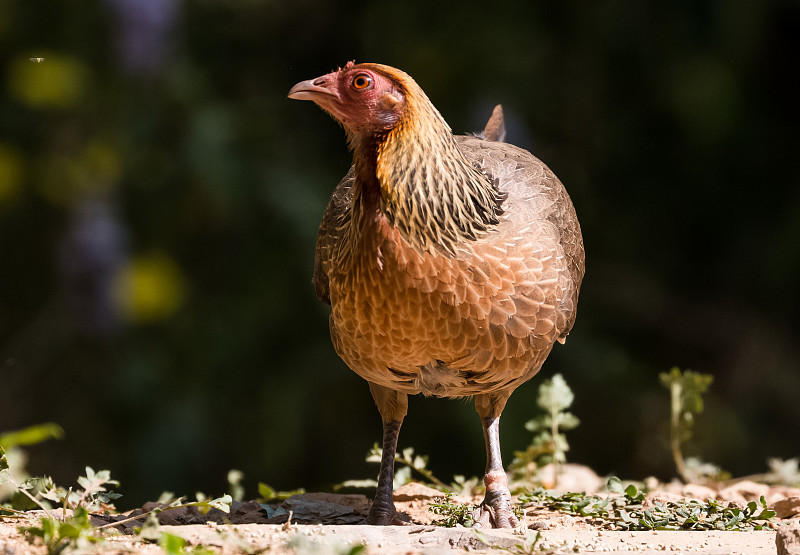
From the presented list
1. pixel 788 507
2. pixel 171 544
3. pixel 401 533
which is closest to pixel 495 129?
pixel 788 507

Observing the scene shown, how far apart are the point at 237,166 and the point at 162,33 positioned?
4.39ft

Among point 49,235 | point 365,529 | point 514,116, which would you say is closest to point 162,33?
point 49,235

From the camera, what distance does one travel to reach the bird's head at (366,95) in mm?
3760

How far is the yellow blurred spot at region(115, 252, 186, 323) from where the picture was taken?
774cm

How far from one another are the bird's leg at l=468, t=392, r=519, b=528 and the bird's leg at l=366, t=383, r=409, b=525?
1.27ft

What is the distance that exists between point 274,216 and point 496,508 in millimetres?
4220

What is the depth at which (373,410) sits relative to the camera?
7988 millimetres

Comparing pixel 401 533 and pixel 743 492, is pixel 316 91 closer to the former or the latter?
pixel 401 533

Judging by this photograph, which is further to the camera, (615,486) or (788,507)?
(615,486)

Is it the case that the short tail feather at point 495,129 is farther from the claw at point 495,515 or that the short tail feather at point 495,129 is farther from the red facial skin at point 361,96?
the claw at point 495,515

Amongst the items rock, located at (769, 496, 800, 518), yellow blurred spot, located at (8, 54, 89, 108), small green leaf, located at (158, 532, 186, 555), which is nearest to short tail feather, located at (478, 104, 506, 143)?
rock, located at (769, 496, 800, 518)

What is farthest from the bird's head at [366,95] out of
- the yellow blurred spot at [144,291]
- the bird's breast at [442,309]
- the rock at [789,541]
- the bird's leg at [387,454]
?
the yellow blurred spot at [144,291]

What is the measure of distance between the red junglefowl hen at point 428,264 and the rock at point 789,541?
1.28 m

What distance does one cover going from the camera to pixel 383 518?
4211mm
